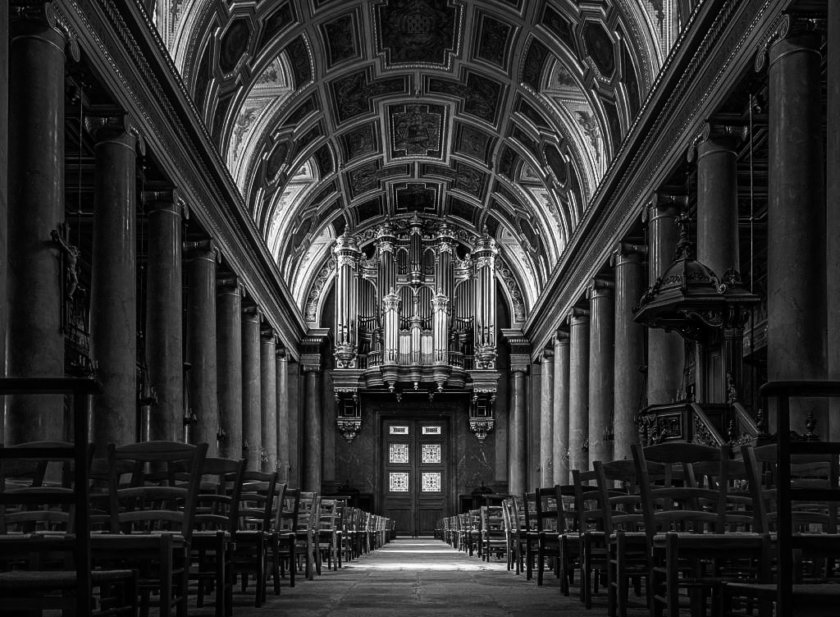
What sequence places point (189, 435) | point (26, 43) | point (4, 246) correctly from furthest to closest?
point (189, 435) < point (26, 43) < point (4, 246)

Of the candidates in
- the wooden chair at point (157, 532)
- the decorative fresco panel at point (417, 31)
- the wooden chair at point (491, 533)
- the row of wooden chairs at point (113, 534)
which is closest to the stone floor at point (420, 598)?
the row of wooden chairs at point (113, 534)

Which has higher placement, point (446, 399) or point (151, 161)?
point (151, 161)

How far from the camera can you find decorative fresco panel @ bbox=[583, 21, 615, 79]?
1969cm

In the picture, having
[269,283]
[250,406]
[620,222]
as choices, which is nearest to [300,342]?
[269,283]

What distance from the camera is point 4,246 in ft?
29.4

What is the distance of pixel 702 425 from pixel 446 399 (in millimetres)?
23461

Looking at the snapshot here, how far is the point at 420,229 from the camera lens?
114 feet

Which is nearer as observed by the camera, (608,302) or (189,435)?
(189,435)

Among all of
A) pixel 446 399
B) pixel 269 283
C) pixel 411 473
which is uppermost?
pixel 269 283

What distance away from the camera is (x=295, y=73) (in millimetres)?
23453

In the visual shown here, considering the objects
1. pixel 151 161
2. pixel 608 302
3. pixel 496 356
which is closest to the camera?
pixel 151 161

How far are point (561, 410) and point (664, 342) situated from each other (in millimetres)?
11658

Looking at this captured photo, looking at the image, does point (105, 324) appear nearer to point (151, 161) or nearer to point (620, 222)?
point (151, 161)

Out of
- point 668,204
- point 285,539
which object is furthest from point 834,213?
point 668,204
